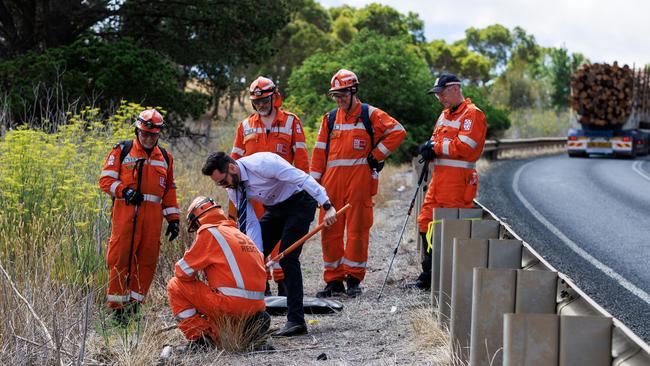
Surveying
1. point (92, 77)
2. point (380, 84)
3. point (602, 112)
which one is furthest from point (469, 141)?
point (602, 112)

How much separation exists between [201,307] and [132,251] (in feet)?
4.72

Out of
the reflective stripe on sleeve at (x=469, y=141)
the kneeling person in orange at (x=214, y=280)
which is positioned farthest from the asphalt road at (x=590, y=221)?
the kneeling person in orange at (x=214, y=280)

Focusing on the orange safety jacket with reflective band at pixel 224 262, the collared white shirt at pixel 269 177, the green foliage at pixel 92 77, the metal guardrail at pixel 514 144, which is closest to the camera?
the orange safety jacket with reflective band at pixel 224 262

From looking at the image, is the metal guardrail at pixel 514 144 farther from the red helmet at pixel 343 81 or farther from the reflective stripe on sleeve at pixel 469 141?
the reflective stripe on sleeve at pixel 469 141

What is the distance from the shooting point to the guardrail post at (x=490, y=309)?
4270 millimetres

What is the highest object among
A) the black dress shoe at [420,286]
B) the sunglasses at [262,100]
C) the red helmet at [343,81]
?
the red helmet at [343,81]

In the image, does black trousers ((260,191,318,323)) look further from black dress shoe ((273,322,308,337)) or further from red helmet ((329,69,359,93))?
A: red helmet ((329,69,359,93))

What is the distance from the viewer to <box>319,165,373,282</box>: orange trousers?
325 inches

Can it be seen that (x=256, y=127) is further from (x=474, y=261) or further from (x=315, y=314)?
(x=474, y=261)

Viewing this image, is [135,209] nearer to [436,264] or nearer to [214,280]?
[214,280]

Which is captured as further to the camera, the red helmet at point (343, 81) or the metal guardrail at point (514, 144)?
the metal guardrail at point (514, 144)

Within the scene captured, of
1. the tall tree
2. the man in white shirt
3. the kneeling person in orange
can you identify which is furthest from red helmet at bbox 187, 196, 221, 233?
the tall tree

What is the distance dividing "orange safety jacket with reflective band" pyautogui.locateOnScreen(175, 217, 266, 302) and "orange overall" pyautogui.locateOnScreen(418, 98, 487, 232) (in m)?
2.36

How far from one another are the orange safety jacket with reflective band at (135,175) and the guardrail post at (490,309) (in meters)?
3.79
